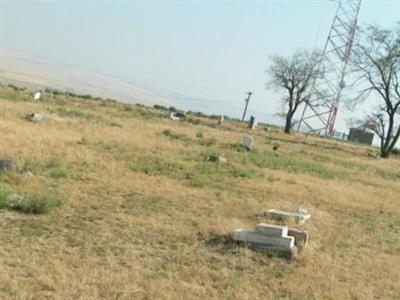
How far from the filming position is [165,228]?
830 centimetres

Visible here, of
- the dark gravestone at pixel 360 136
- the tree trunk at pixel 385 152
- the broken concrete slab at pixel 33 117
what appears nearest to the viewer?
the broken concrete slab at pixel 33 117

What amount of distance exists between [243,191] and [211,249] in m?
5.07

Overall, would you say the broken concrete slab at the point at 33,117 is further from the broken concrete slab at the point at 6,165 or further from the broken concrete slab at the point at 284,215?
the broken concrete slab at the point at 284,215

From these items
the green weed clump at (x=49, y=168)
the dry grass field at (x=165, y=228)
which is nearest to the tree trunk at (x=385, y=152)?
the dry grass field at (x=165, y=228)

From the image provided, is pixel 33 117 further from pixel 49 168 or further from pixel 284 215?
pixel 284 215

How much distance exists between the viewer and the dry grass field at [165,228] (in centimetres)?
609

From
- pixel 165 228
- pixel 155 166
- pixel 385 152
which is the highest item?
pixel 385 152

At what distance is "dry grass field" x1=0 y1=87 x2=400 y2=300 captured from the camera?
6086mm

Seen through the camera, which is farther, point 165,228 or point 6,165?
point 6,165

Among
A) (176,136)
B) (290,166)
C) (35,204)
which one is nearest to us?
(35,204)

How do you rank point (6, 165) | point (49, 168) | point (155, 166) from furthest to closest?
1. point (155, 166)
2. point (49, 168)
3. point (6, 165)

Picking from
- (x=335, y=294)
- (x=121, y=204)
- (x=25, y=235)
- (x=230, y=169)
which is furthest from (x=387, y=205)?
(x=25, y=235)

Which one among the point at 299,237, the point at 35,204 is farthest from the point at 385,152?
the point at 35,204

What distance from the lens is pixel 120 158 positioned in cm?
1473
